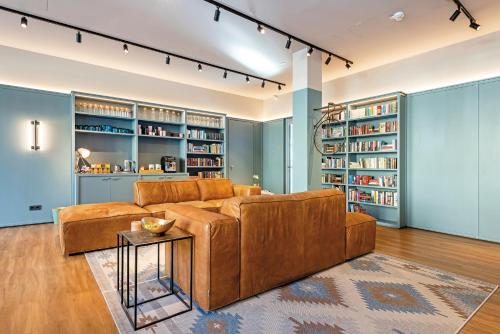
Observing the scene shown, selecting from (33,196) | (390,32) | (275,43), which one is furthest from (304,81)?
(33,196)

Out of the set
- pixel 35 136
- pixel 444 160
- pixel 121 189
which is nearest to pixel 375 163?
pixel 444 160

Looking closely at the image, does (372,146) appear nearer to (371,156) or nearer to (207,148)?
(371,156)

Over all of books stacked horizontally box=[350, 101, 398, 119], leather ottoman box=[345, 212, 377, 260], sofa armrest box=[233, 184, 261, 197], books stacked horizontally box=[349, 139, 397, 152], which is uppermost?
books stacked horizontally box=[350, 101, 398, 119]

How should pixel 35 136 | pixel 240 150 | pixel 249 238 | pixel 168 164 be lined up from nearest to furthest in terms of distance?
1. pixel 249 238
2. pixel 35 136
3. pixel 168 164
4. pixel 240 150

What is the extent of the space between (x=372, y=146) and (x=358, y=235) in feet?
8.55

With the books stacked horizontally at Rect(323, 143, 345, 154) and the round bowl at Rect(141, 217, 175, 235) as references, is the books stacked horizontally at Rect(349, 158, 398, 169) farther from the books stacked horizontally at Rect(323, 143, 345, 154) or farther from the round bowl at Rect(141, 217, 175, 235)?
the round bowl at Rect(141, 217, 175, 235)

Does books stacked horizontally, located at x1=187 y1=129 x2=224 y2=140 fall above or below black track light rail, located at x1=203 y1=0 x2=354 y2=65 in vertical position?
below

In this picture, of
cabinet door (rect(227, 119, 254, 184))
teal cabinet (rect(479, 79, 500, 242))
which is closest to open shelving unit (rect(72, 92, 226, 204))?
cabinet door (rect(227, 119, 254, 184))

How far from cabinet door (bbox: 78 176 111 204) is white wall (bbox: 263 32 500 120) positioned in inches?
198

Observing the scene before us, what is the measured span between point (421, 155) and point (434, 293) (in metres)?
3.02

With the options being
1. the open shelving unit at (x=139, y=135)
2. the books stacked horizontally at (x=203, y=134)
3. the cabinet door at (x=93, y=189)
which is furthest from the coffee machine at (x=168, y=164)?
the cabinet door at (x=93, y=189)

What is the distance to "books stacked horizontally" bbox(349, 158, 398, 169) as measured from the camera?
486 centimetres

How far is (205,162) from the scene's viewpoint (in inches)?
272

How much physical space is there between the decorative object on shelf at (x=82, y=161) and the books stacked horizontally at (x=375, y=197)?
526cm
